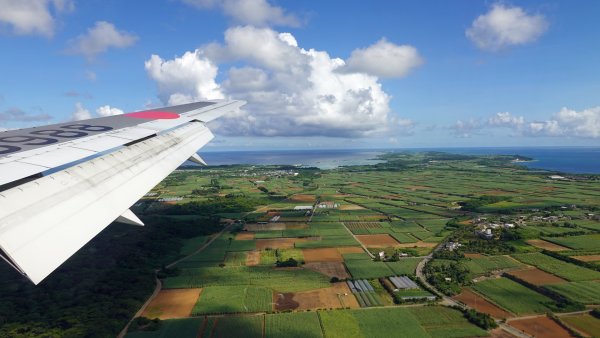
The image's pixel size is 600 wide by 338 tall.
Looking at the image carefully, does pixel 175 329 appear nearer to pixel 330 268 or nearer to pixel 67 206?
pixel 330 268

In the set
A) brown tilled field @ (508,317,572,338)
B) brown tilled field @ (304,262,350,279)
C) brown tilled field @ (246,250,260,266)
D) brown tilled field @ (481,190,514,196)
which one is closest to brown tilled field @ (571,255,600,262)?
brown tilled field @ (508,317,572,338)

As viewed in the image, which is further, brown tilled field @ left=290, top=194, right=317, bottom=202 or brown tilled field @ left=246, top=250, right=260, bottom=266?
brown tilled field @ left=290, top=194, right=317, bottom=202

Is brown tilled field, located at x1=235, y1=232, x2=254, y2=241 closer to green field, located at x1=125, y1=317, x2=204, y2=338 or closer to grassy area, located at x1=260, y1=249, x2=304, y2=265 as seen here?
grassy area, located at x1=260, y1=249, x2=304, y2=265

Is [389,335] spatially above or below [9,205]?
below

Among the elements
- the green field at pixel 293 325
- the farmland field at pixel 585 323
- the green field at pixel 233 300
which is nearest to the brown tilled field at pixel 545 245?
the farmland field at pixel 585 323

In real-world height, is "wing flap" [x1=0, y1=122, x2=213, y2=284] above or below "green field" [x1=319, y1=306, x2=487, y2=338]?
above

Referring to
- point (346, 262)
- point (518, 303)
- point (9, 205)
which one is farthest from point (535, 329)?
point (9, 205)

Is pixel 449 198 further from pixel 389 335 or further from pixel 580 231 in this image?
pixel 389 335

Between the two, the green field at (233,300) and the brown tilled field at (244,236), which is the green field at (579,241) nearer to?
the green field at (233,300)
